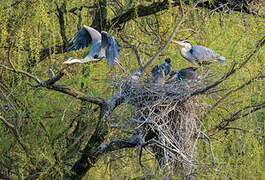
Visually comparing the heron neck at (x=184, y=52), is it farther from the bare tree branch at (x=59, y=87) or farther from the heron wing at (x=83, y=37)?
the bare tree branch at (x=59, y=87)

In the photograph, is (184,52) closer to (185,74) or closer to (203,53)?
(203,53)

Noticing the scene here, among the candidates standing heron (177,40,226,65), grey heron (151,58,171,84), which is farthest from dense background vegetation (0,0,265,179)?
grey heron (151,58,171,84)

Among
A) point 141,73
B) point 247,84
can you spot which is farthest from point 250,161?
point 141,73

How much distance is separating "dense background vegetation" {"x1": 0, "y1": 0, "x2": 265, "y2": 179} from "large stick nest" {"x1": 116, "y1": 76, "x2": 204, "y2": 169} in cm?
16

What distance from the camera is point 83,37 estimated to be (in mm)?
4750

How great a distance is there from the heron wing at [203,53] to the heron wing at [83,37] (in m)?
1.02

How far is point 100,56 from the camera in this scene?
462 centimetres

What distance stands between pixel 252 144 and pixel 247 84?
0.60 meters

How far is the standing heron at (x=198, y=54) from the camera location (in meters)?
4.15

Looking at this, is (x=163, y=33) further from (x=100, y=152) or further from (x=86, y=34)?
(x=100, y=152)

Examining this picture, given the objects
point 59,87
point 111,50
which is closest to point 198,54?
point 111,50

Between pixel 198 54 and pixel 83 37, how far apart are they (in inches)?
49.0

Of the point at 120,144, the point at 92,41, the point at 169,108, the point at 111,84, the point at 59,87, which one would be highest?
the point at 59,87

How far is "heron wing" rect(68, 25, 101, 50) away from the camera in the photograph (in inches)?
183
